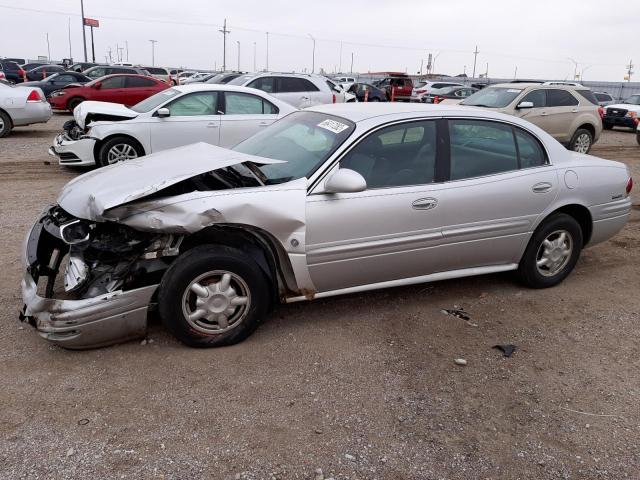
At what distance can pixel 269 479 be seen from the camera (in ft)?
8.25

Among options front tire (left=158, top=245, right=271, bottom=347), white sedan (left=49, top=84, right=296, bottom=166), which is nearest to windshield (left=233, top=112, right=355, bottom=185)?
front tire (left=158, top=245, right=271, bottom=347)

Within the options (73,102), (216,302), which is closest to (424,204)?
(216,302)

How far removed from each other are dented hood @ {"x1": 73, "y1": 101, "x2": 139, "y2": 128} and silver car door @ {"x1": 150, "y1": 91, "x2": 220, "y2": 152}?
1.61ft

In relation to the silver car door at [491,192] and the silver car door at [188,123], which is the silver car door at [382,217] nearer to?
the silver car door at [491,192]

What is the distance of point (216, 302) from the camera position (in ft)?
11.4

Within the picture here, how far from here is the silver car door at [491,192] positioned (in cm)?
407

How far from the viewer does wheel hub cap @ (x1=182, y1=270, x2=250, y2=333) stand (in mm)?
3424

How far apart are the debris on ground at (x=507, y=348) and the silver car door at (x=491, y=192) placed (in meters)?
0.73

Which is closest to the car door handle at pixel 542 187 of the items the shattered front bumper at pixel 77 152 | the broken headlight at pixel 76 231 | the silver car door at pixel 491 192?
the silver car door at pixel 491 192

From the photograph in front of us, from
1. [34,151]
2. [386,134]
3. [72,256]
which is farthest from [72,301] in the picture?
[34,151]

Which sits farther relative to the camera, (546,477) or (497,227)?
(497,227)

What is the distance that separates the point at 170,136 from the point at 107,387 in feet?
20.4

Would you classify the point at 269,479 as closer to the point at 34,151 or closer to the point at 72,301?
the point at 72,301

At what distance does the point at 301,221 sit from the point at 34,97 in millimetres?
11911
